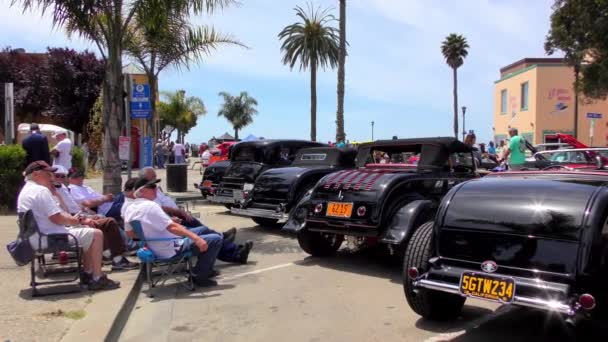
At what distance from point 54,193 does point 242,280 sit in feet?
8.45

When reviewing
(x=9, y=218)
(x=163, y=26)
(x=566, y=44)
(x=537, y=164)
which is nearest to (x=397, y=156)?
(x=537, y=164)

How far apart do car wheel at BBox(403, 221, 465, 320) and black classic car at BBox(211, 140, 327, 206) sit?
656 centimetres

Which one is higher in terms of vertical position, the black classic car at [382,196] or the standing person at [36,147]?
the standing person at [36,147]

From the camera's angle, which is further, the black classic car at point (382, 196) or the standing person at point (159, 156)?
A: the standing person at point (159, 156)

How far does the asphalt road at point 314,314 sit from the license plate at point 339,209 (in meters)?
0.79

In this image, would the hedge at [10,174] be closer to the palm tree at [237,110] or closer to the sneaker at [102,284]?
the sneaker at [102,284]

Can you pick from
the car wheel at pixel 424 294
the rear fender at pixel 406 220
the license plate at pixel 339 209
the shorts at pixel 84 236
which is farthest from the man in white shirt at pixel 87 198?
the car wheel at pixel 424 294

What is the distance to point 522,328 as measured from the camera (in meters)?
5.11

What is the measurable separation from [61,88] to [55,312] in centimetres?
3066

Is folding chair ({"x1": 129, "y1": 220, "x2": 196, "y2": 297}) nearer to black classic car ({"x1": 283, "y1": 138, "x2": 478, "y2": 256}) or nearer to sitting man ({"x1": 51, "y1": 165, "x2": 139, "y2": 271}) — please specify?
sitting man ({"x1": 51, "y1": 165, "x2": 139, "y2": 271})

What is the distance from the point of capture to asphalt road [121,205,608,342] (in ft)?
16.3

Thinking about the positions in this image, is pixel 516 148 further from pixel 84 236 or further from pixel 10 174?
pixel 10 174

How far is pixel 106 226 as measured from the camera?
6.74 meters

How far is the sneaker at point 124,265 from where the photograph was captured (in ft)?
23.7
